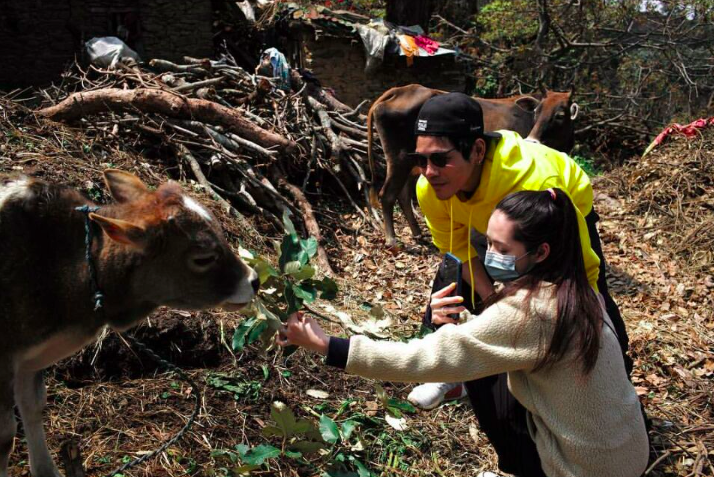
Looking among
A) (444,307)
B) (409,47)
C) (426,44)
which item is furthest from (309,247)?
(426,44)

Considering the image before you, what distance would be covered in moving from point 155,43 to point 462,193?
1272 cm

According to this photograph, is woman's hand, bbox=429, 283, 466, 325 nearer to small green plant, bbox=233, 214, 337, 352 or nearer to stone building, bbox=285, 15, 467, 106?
small green plant, bbox=233, 214, 337, 352

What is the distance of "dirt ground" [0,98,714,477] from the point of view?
402 cm

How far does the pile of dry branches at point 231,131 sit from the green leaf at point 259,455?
3993 mm

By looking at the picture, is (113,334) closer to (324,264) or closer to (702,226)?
(324,264)

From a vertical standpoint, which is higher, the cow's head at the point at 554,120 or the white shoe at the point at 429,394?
the cow's head at the point at 554,120

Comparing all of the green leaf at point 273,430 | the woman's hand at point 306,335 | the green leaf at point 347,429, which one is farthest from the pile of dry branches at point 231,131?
the woman's hand at point 306,335

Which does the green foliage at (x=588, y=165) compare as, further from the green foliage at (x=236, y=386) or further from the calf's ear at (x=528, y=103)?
the green foliage at (x=236, y=386)

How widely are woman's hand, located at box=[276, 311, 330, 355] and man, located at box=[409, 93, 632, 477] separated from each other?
1091mm

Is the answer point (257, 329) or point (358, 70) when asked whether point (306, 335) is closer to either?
point (257, 329)

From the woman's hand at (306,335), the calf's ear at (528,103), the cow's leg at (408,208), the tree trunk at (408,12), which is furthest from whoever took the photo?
the tree trunk at (408,12)

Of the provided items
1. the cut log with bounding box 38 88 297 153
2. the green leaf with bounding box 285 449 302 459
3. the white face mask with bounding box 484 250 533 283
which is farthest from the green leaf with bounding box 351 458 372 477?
the cut log with bounding box 38 88 297 153

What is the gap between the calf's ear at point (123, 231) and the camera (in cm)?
294

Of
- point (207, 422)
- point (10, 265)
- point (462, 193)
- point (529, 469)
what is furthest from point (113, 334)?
point (529, 469)
